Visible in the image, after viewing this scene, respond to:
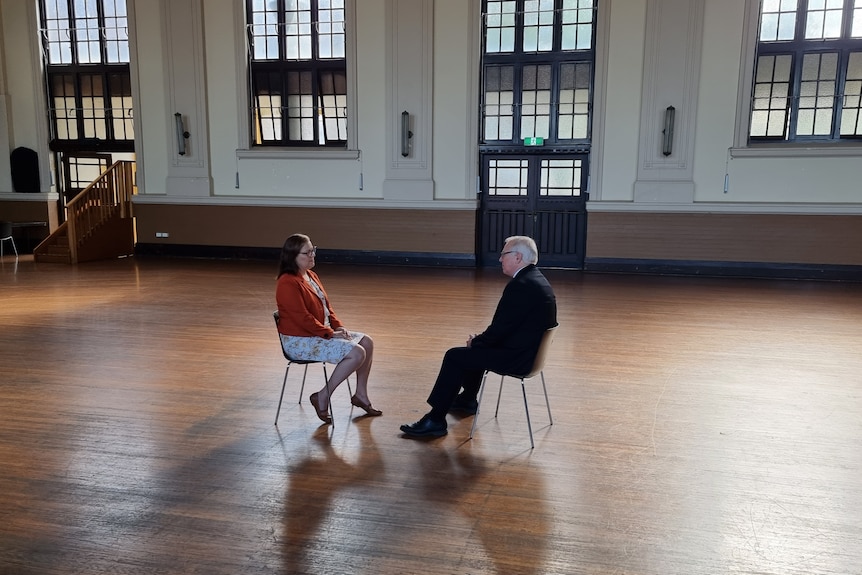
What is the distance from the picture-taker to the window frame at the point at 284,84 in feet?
38.6

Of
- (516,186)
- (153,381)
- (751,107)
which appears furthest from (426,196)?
(153,381)

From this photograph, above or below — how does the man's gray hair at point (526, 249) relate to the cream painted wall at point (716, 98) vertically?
below

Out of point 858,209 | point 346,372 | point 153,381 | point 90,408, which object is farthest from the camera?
point 858,209

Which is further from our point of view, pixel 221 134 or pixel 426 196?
pixel 221 134

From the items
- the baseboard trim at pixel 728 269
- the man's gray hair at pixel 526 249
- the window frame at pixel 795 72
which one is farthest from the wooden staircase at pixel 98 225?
the window frame at pixel 795 72

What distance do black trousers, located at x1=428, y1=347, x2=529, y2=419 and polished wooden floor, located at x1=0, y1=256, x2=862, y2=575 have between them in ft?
0.81

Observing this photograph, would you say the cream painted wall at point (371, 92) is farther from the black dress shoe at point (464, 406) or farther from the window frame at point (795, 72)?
the black dress shoe at point (464, 406)

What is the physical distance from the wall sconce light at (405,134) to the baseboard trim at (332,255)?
5.88 ft

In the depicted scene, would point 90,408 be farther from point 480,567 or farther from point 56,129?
point 56,129

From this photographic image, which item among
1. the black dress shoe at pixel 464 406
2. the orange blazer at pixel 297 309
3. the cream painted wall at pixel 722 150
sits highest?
the cream painted wall at pixel 722 150

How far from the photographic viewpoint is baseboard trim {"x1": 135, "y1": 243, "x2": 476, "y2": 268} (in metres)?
11.7

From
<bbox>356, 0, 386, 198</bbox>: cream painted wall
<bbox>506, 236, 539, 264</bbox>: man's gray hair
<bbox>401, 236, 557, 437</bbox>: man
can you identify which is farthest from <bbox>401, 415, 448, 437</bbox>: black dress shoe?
<bbox>356, 0, 386, 198</bbox>: cream painted wall

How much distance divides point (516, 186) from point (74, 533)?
968 cm

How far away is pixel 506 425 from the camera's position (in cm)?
408
